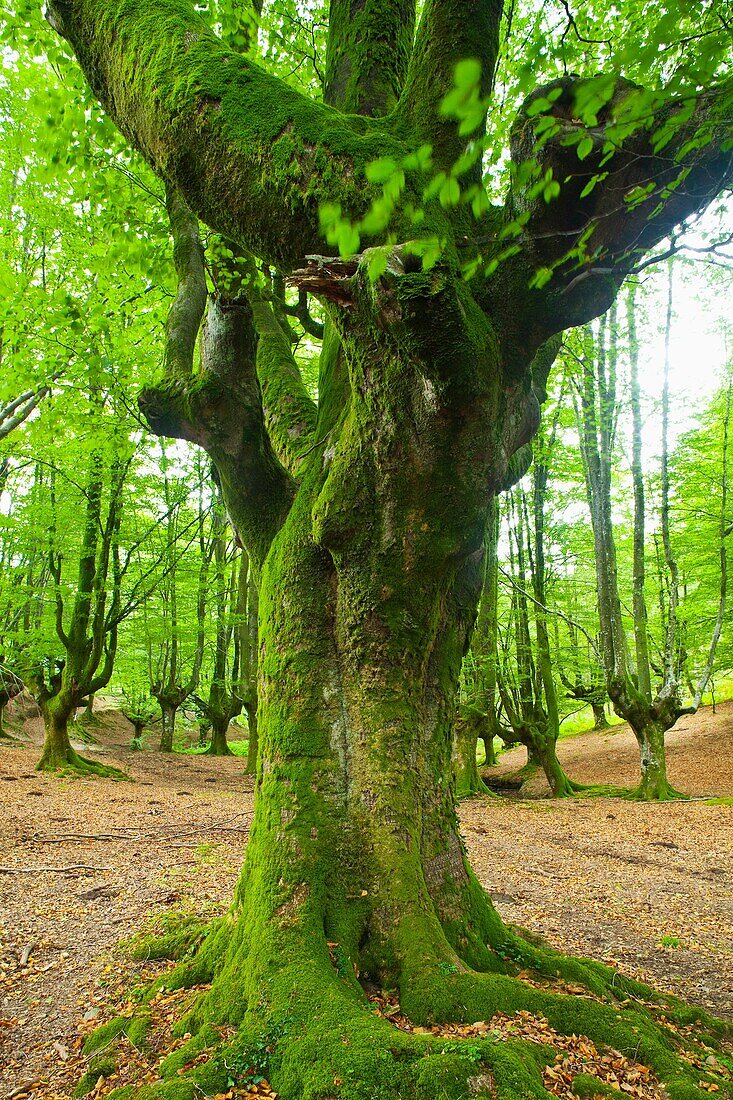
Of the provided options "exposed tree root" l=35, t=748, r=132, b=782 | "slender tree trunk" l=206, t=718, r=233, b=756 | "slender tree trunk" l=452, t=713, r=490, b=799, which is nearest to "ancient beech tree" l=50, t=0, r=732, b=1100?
"slender tree trunk" l=452, t=713, r=490, b=799

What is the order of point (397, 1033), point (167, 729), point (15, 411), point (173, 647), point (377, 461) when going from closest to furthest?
1. point (397, 1033)
2. point (377, 461)
3. point (15, 411)
4. point (173, 647)
5. point (167, 729)

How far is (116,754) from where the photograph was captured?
17.9 meters

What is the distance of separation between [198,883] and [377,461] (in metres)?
5.08

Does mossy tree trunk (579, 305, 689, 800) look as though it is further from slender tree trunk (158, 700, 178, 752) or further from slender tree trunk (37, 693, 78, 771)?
slender tree trunk (158, 700, 178, 752)

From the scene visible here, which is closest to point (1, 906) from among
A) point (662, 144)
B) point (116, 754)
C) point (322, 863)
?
point (322, 863)

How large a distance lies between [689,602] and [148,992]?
1484cm

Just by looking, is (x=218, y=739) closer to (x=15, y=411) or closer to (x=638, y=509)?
(x=15, y=411)

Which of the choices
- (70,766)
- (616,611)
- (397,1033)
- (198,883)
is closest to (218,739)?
(70,766)

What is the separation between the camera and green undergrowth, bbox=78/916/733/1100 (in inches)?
84.1

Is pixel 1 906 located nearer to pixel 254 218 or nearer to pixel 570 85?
pixel 254 218

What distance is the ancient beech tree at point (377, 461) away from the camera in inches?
95.0

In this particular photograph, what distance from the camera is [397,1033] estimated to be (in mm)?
2299

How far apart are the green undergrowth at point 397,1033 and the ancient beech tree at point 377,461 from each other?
12mm

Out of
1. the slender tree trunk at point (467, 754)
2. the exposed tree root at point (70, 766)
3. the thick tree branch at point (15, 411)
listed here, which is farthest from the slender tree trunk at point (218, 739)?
the thick tree branch at point (15, 411)
